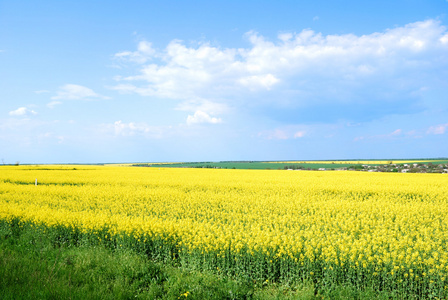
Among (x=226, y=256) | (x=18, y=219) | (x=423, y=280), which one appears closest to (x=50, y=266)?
(x=226, y=256)

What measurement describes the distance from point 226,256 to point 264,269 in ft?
3.79

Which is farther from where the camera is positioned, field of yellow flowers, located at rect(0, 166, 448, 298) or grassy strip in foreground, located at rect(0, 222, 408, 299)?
field of yellow flowers, located at rect(0, 166, 448, 298)

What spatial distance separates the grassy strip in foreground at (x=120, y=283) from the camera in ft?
19.3

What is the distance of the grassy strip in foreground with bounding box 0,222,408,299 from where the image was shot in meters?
5.88

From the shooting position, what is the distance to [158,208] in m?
14.5

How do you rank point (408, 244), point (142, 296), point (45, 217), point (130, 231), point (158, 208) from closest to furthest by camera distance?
1. point (142, 296)
2. point (408, 244)
3. point (130, 231)
4. point (45, 217)
5. point (158, 208)

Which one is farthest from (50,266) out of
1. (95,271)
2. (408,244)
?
(408,244)

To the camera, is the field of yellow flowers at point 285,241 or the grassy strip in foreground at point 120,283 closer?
the grassy strip in foreground at point 120,283

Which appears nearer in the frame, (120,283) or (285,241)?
(120,283)

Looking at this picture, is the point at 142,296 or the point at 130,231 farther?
the point at 130,231

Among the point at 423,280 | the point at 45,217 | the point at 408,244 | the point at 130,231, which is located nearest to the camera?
the point at 423,280

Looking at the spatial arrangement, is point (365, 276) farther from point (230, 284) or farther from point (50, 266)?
point (50, 266)

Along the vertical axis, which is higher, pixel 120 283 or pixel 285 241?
pixel 285 241

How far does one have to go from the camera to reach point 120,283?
253 inches
